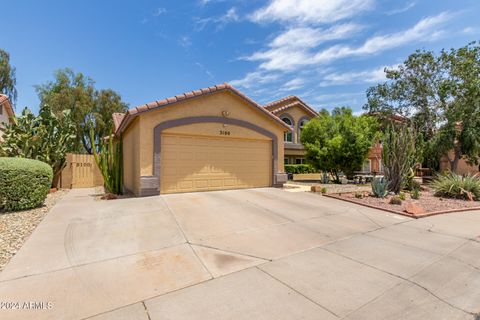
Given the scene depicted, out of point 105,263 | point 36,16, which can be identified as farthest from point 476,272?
point 36,16

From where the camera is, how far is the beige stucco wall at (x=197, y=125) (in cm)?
902

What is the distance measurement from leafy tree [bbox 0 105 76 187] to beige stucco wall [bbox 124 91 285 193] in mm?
3271

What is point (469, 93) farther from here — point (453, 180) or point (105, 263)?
point (105, 263)

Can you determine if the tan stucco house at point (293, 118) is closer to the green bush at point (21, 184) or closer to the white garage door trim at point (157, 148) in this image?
the white garage door trim at point (157, 148)

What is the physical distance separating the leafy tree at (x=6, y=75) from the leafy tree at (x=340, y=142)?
2786cm

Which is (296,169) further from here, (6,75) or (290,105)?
(6,75)

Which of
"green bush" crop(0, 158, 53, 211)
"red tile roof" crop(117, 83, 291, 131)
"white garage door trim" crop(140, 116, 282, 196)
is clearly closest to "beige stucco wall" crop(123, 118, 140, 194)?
"red tile roof" crop(117, 83, 291, 131)

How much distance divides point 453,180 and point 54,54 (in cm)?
2422

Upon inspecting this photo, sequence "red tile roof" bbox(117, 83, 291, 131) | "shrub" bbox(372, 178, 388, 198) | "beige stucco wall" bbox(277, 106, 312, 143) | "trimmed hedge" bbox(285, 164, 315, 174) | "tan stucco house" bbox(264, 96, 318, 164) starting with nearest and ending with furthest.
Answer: "red tile roof" bbox(117, 83, 291, 131) → "shrub" bbox(372, 178, 388, 198) → "trimmed hedge" bbox(285, 164, 315, 174) → "tan stucco house" bbox(264, 96, 318, 164) → "beige stucco wall" bbox(277, 106, 312, 143)

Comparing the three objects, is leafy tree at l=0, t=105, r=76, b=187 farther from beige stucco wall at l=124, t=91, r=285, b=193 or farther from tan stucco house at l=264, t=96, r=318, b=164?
tan stucco house at l=264, t=96, r=318, b=164

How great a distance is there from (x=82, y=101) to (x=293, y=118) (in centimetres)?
2198

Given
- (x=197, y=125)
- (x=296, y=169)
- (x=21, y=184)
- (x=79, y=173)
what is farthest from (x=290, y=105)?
(x=21, y=184)

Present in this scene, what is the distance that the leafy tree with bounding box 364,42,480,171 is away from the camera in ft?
48.2

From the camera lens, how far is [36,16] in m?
10.8
